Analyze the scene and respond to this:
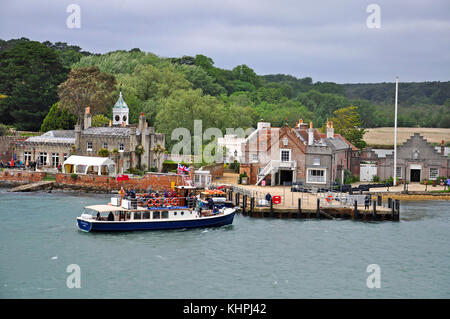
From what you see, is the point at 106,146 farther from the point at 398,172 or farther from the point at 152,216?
the point at 398,172

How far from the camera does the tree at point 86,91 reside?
9806 cm

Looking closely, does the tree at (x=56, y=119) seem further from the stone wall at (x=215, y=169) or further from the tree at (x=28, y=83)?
the stone wall at (x=215, y=169)

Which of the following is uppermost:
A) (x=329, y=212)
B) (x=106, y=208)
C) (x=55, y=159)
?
(x=55, y=159)

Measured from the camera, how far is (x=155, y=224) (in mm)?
53094

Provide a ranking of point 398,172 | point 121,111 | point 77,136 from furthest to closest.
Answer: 1. point 121,111
2. point 77,136
3. point 398,172

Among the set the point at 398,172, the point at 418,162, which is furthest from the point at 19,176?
the point at 418,162

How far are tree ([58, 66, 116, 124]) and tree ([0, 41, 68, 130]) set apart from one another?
462 centimetres

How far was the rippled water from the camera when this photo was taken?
38219mm

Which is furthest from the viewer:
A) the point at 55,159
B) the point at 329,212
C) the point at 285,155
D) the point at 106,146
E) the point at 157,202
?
the point at 55,159

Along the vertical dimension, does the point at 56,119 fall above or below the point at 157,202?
above

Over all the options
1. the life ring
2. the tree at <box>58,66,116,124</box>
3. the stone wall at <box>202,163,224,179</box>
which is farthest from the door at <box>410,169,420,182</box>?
the tree at <box>58,66,116,124</box>

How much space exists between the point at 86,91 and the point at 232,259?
61.2 m

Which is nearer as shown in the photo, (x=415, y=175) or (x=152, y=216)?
(x=152, y=216)

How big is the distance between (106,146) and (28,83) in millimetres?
32410
